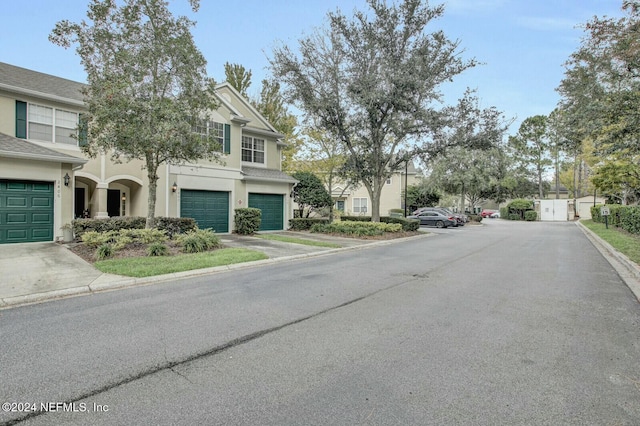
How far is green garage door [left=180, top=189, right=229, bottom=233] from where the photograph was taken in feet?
54.0

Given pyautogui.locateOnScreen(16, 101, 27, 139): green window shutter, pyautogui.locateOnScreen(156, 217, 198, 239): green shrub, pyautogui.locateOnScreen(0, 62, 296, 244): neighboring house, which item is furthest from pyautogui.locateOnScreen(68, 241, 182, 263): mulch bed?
pyautogui.locateOnScreen(16, 101, 27, 139): green window shutter

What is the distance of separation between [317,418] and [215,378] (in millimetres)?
1180

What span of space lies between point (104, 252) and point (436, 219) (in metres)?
→ 24.9

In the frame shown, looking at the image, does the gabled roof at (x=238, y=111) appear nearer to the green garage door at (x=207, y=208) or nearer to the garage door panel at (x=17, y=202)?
the green garage door at (x=207, y=208)

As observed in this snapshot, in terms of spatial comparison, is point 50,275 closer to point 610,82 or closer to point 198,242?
point 198,242

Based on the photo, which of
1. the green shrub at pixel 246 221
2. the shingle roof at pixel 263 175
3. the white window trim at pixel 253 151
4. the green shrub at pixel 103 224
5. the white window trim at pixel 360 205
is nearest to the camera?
the green shrub at pixel 103 224

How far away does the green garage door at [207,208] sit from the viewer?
1645 cm

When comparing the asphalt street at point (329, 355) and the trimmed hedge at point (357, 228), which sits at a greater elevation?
the trimmed hedge at point (357, 228)

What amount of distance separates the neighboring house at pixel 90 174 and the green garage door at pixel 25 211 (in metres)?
0.03

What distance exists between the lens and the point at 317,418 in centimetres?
266

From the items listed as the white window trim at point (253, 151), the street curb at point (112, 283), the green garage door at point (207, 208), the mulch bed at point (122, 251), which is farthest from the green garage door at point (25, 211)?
the white window trim at point (253, 151)

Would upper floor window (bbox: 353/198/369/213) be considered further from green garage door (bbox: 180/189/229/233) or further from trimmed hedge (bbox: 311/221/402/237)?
green garage door (bbox: 180/189/229/233)

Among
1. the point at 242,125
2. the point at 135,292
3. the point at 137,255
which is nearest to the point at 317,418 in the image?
the point at 135,292

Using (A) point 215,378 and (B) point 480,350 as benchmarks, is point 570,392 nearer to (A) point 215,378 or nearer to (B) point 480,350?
(B) point 480,350
